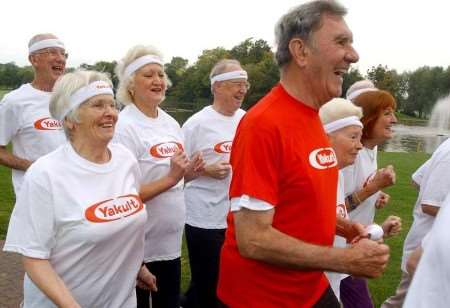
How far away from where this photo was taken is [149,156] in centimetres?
377

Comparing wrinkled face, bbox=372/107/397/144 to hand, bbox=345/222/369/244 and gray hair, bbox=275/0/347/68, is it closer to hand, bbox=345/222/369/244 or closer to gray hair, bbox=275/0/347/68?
hand, bbox=345/222/369/244

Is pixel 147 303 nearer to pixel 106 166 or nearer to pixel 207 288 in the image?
pixel 207 288

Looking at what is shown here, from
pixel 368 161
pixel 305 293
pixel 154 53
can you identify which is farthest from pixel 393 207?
pixel 305 293

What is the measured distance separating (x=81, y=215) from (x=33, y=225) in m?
0.23

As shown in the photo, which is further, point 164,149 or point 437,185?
point 164,149

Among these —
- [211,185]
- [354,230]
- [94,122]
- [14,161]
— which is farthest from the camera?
[211,185]

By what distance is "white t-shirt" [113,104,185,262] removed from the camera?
12.3 ft

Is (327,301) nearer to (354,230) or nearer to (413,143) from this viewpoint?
(354,230)

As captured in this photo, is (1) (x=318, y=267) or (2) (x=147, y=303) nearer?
(1) (x=318, y=267)

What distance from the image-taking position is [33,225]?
97.5 inches

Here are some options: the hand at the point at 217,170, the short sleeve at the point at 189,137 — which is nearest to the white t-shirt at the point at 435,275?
the hand at the point at 217,170

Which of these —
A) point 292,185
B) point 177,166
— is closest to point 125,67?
point 177,166

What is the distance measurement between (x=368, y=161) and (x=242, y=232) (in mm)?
2371

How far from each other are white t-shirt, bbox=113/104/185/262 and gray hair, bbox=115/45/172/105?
93mm
